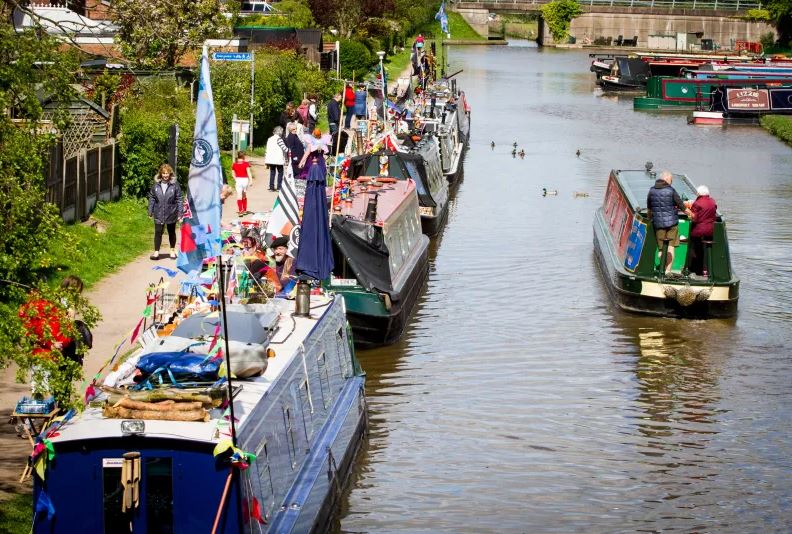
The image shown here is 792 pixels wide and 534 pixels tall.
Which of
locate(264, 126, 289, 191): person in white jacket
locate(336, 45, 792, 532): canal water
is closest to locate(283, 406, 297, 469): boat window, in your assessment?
locate(336, 45, 792, 532): canal water

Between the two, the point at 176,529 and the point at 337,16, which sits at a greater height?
the point at 337,16

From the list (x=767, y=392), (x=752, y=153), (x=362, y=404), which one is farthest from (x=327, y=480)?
(x=752, y=153)

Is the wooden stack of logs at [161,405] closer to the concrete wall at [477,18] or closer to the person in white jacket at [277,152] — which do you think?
the person in white jacket at [277,152]

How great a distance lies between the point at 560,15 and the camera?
334 ft

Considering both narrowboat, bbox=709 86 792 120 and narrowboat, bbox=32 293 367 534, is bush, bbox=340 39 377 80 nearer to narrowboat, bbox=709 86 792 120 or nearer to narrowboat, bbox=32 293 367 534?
narrowboat, bbox=709 86 792 120

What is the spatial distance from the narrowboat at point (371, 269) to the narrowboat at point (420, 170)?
14.9ft

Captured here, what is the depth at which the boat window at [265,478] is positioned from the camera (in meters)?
9.77

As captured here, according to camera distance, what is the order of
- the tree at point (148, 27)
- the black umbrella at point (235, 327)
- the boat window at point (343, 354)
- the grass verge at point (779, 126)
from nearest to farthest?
the black umbrella at point (235, 327)
the tree at point (148, 27)
the boat window at point (343, 354)
the grass verge at point (779, 126)

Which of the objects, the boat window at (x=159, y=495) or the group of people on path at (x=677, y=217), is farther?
the group of people on path at (x=677, y=217)

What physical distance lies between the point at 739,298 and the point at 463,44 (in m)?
80.4

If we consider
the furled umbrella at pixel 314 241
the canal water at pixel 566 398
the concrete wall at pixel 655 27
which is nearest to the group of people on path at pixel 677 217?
the canal water at pixel 566 398

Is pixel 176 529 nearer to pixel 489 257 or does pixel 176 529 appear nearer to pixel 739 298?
pixel 739 298

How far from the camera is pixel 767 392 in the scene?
17.7 m

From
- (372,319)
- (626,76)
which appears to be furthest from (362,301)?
(626,76)
